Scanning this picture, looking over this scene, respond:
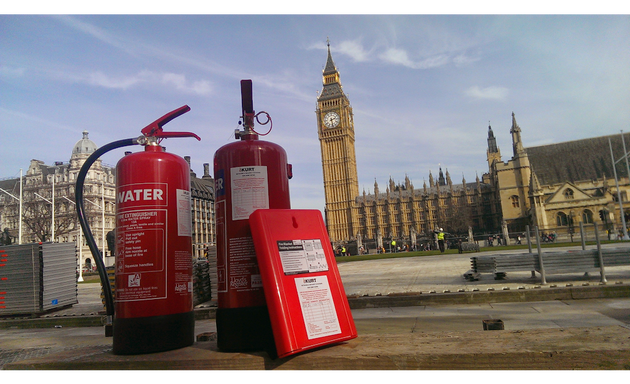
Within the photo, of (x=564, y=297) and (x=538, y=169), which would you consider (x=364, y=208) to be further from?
(x=564, y=297)

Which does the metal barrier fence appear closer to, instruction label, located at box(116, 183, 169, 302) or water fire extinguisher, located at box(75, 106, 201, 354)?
water fire extinguisher, located at box(75, 106, 201, 354)

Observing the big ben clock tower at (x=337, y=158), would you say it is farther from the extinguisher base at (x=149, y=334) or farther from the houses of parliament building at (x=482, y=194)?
the extinguisher base at (x=149, y=334)

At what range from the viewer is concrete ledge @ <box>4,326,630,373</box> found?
153 cm

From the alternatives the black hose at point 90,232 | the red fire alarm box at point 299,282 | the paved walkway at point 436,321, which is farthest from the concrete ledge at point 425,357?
the paved walkway at point 436,321

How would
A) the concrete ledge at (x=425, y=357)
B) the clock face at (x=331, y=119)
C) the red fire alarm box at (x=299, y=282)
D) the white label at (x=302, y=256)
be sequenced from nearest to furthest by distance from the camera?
the concrete ledge at (x=425, y=357)
the red fire alarm box at (x=299, y=282)
the white label at (x=302, y=256)
the clock face at (x=331, y=119)

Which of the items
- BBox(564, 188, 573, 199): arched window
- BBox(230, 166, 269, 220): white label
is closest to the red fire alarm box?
BBox(230, 166, 269, 220): white label

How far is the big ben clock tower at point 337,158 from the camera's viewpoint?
95.6 m

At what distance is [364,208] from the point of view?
9494cm

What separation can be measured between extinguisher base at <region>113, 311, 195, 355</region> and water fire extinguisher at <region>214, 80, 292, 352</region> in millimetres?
298

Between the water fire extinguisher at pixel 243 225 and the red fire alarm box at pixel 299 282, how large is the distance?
31 centimetres

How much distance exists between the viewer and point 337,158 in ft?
319

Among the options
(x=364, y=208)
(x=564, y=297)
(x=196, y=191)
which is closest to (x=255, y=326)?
(x=564, y=297)

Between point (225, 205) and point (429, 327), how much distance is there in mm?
4125
